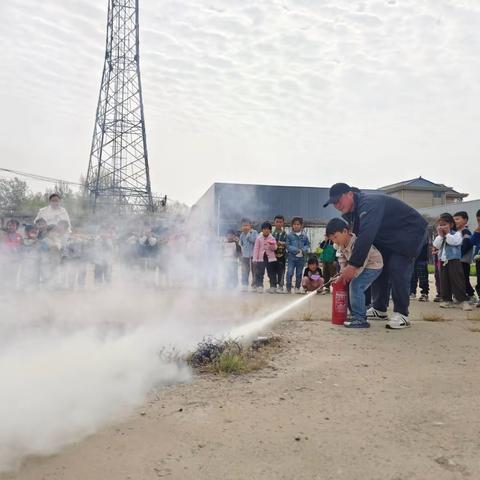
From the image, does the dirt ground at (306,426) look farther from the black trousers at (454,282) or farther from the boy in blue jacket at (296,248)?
the boy in blue jacket at (296,248)

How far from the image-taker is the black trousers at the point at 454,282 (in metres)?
7.29

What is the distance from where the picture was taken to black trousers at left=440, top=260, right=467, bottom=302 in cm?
729

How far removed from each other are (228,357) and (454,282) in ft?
16.7

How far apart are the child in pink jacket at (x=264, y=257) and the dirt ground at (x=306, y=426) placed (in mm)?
5030

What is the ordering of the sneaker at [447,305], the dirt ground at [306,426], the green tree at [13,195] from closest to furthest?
the dirt ground at [306,426], the sneaker at [447,305], the green tree at [13,195]

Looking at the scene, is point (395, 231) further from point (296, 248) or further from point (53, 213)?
point (53, 213)

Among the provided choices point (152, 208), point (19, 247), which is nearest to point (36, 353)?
point (19, 247)

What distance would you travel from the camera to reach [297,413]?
2818 mm

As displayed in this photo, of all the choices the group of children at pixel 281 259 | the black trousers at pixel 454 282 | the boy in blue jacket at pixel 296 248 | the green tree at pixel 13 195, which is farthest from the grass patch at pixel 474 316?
the green tree at pixel 13 195

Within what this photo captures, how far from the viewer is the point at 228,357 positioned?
3654 millimetres

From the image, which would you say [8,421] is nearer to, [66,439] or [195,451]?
[66,439]

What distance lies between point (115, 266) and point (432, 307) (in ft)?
21.0

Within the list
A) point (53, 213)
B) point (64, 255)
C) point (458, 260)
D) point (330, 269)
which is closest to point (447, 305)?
point (458, 260)

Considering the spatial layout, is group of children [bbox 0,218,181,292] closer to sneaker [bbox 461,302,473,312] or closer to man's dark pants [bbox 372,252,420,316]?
man's dark pants [bbox 372,252,420,316]
